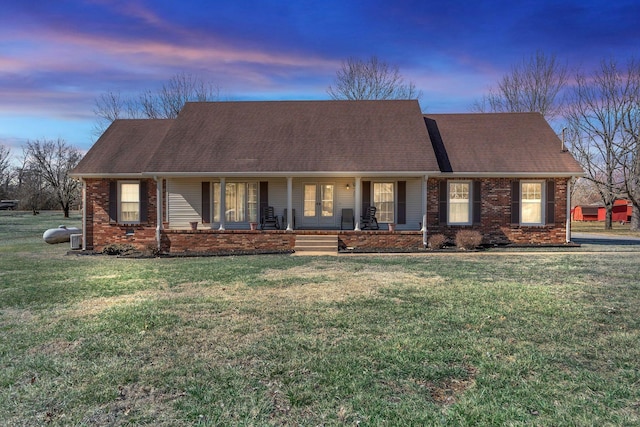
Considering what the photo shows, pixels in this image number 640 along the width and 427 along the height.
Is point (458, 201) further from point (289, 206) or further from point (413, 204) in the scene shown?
point (289, 206)

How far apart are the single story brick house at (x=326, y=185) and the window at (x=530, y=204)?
4 cm

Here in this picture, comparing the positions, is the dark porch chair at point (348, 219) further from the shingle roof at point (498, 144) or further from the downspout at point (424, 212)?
the shingle roof at point (498, 144)

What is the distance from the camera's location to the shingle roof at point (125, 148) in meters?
17.2

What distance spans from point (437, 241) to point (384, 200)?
2929 millimetres

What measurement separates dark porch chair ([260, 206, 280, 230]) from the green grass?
7752mm

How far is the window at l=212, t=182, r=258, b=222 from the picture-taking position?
17.3 meters

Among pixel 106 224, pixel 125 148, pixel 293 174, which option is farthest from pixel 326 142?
pixel 106 224

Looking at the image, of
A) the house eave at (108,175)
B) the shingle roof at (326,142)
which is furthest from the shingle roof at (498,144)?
the house eave at (108,175)

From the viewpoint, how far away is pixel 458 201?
16.8 meters

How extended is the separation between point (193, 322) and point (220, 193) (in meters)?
11.3

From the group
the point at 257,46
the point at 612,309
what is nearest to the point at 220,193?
the point at 257,46

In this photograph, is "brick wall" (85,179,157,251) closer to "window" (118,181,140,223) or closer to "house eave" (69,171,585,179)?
"window" (118,181,140,223)

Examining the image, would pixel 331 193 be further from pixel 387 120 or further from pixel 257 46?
pixel 257 46

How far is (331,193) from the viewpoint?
1738 cm
